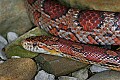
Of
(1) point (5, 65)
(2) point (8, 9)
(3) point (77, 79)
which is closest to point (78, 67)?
(3) point (77, 79)

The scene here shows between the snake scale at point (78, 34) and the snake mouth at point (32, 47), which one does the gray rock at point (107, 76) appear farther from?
the snake mouth at point (32, 47)

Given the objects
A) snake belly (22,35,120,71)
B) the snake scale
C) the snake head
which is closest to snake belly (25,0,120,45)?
the snake scale

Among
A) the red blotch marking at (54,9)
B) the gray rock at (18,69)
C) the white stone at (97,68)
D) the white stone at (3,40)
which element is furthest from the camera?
the white stone at (3,40)

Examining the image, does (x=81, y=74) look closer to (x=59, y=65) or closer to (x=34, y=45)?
(x=59, y=65)

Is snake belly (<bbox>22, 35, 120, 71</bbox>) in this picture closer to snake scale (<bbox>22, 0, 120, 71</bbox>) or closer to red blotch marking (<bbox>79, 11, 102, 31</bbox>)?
snake scale (<bbox>22, 0, 120, 71</bbox>)

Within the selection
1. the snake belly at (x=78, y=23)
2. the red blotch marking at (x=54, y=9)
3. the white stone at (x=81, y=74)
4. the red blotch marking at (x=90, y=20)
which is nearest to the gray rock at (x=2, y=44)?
the snake belly at (x=78, y=23)

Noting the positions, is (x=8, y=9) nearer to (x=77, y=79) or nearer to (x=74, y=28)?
(x=74, y=28)

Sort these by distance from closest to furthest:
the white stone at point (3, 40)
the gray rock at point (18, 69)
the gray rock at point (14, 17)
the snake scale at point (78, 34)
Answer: the gray rock at point (18, 69) < the snake scale at point (78, 34) < the white stone at point (3, 40) < the gray rock at point (14, 17)
